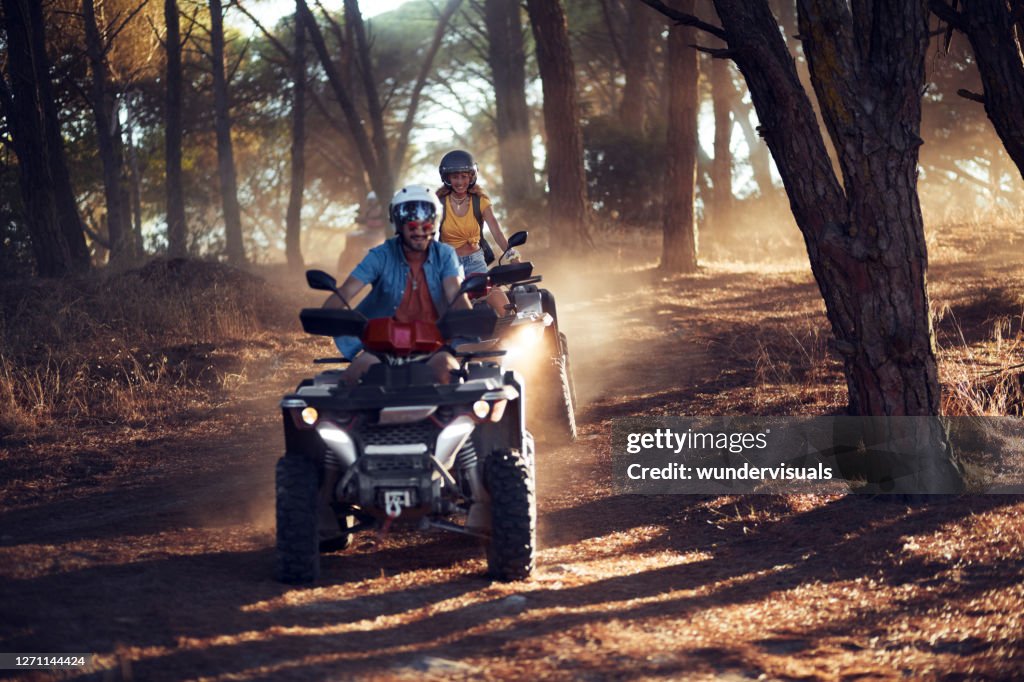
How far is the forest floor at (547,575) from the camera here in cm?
477

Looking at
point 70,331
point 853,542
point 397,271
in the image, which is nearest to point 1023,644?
point 853,542

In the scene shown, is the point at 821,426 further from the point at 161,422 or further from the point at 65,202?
the point at 65,202

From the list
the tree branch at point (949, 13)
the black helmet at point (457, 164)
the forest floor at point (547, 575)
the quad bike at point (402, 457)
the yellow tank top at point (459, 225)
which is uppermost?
the tree branch at point (949, 13)

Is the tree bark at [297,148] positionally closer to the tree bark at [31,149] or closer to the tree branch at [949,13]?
the tree bark at [31,149]

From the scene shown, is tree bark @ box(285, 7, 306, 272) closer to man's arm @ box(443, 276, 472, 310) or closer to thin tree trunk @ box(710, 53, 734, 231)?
thin tree trunk @ box(710, 53, 734, 231)

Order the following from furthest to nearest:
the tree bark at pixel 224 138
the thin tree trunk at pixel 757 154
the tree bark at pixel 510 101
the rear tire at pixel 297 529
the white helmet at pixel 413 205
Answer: the thin tree trunk at pixel 757 154 < the tree bark at pixel 510 101 < the tree bark at pixel 224 138 < the white helmet at pixel 413 205 < the rear tire at pixel 297 529

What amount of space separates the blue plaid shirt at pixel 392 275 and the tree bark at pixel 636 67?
21746mm

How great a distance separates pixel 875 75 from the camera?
24.6 feet

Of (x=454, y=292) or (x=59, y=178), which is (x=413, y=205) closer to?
(x=454, y=292)

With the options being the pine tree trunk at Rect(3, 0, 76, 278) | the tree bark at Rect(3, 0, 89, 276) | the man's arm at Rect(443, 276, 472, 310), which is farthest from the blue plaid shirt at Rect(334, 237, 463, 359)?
the pine tree trunk at Rect(3, 0, 76, 278)

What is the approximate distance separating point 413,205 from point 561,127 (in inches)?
564

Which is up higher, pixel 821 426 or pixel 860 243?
pixel 860 243

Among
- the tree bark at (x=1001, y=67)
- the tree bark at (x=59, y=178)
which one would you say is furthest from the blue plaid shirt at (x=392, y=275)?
the tree bark at (x=59, y=178)

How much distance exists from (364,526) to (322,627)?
1193 millimetres
